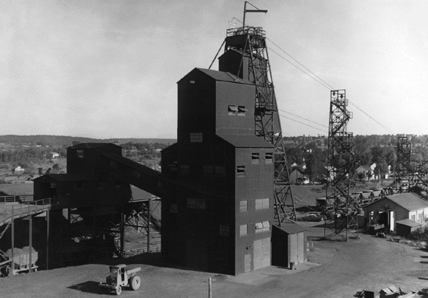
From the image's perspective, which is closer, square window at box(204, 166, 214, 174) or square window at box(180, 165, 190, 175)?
square window at box(204, 166, 214, 174)

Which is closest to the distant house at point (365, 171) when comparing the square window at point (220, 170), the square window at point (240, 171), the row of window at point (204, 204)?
the row of window at point (204, 204)

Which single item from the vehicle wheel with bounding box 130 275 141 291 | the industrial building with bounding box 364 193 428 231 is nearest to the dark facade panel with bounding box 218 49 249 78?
the vehicle wheel with bounding box 130 275 141 291

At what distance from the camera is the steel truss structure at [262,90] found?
4778 centimetres

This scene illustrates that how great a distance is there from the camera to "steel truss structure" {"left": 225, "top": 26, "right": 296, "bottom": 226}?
47.8m

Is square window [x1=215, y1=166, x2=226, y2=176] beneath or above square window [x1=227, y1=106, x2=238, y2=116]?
beneath

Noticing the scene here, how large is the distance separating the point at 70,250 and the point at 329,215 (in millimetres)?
49705

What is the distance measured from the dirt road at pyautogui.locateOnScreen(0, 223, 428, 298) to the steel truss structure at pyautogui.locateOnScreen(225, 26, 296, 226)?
8.93m

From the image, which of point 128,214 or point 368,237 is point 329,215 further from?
point 128,214

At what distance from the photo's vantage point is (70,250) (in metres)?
47.7

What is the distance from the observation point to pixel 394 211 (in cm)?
6569

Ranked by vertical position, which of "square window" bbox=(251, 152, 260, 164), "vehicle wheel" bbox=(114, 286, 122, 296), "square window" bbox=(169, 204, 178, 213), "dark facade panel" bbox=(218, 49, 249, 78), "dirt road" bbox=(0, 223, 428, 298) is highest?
"dark facade panel" bbox=(218, 49, 249, 78)

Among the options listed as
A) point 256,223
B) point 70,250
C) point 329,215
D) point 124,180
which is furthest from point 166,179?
point 329,215

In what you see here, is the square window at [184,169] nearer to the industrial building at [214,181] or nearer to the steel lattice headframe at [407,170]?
the industrial building at [214,181]

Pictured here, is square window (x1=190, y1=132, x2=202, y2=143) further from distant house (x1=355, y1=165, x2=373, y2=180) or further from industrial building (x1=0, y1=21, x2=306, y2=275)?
distant house (x1=355, y1=165, x2=373, y2=180)
